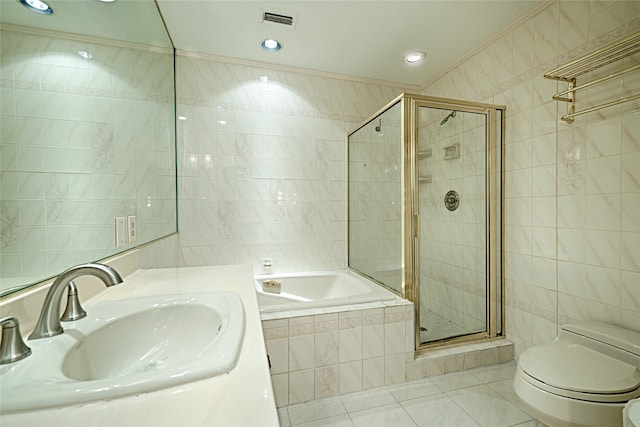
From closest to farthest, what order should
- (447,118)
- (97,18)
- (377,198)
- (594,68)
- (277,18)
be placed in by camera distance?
(97,18) < (594,68) < (277,18) < (447,118) < (377,198)

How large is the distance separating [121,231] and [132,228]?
11 centimetres

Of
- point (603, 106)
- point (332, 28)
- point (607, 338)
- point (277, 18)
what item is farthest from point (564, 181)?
point (277, 18)

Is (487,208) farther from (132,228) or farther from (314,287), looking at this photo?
(132,228)

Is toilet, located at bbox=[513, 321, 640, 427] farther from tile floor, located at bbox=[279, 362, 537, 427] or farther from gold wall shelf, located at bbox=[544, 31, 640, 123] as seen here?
gold wall shelf, located at bbox=[544, 31, 640, 123]

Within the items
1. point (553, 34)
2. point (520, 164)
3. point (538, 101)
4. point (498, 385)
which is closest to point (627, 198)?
point (520, 164)

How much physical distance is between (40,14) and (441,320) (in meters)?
2.53

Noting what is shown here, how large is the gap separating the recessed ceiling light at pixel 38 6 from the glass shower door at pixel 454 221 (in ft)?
6.34

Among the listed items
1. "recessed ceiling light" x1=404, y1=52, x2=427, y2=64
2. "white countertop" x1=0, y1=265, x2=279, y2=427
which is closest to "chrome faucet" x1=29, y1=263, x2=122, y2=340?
"white countertop" x1=0, y1=265, x2=279, y2=427

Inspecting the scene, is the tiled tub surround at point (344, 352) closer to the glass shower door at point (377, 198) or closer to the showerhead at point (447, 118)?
the glass shower door at point (377, 198)

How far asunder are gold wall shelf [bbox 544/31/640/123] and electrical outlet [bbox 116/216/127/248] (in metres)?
2.29

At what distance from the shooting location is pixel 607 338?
1355 millimetres

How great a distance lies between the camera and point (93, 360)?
73 cm

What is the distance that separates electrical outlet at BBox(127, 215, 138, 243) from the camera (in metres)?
1.34

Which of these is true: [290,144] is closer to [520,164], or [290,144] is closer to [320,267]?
[320,267]
